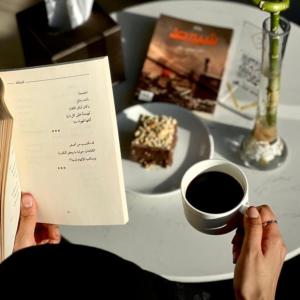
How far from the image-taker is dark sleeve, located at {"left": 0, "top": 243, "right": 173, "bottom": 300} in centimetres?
47

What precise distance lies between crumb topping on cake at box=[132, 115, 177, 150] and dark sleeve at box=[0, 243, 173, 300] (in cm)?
58

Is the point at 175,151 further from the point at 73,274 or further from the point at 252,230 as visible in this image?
the point at 73,274

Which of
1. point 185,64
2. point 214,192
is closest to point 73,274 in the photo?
point 214,192

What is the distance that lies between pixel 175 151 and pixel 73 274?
2.21 ft

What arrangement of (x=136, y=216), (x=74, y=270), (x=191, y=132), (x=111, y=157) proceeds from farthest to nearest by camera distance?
(x=191, y=132), (x=136, y=216), (x=111, y=157), (x=74, y=270)

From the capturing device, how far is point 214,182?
931 millimetres

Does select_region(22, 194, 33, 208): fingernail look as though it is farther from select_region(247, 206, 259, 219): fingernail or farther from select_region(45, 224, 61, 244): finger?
select_region(247, 206, 259, 219): fingernail

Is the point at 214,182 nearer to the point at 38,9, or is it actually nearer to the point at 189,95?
the point at 189,95

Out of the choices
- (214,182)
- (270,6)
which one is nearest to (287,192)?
(214,182)

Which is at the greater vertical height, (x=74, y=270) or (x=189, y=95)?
(x=74, y=270)

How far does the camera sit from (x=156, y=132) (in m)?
1.09

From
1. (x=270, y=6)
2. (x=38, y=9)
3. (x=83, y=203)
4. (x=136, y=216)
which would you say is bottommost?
(x=136, y=216)

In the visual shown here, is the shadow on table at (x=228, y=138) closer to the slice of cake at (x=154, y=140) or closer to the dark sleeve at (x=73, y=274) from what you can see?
the slice of cake at (x=154, y=140)

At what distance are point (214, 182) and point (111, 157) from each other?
190mm
